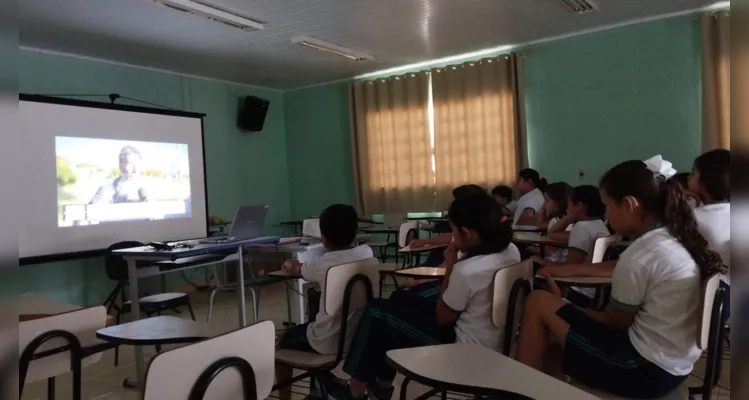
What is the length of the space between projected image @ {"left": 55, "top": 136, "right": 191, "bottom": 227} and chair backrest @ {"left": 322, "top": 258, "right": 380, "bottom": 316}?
12.1ft

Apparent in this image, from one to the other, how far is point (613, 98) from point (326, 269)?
4335 mm

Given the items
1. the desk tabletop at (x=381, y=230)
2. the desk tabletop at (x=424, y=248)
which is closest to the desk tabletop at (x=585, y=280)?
the desk tabletop at (x=424, y=248)

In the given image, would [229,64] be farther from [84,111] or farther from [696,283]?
[696,283]

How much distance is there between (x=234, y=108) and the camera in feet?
22.4

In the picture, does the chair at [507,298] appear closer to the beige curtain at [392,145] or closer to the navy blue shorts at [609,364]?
the navy blue shorts at [609,364]

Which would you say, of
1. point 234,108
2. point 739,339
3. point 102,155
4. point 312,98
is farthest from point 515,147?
point 739,339

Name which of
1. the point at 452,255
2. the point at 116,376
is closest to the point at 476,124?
the point at 452,255

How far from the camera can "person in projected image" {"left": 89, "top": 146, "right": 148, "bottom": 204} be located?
4977 mm

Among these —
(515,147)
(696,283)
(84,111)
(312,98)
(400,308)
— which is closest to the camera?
(696,283)

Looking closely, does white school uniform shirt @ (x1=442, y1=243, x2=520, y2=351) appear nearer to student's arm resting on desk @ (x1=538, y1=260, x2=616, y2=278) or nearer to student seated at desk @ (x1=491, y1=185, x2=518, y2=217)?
student's arm resting on desk @ (x1=538, y1=260, x2=616, y2=278)

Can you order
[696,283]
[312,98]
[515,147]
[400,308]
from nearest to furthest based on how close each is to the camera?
1. [696,283]
2. [400,308]
3. [515,147]
4. [312,98]

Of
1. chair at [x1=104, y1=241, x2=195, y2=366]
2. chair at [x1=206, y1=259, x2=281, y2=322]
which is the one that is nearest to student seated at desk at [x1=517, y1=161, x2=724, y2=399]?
chair at [x1=206, y1=259, x2=281, y2=322]

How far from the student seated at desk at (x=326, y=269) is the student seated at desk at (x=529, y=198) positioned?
8.97ft

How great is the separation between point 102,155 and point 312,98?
10.2 feet
